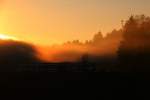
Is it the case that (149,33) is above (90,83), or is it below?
above

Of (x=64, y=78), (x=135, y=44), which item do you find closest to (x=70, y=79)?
(x=64, y=78)

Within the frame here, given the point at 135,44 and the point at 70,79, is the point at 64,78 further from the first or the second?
the point at 135,44

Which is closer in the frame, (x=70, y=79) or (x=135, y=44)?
(x=70, y=79)

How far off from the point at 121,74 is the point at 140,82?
4.90ft

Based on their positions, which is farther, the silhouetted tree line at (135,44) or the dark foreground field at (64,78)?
the silhouetted tree line at (135,44)

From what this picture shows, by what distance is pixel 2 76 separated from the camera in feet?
137

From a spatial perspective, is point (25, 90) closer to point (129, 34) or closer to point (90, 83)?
point (90, 83)

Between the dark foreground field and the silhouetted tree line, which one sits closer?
the dark foreground field

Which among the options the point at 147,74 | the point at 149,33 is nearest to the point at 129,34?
the point at 149,33

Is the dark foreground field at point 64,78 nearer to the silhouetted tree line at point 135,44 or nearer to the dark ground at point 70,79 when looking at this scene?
the dark ground at point 70,79

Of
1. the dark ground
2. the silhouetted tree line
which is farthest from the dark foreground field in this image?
the silhouetted tree line

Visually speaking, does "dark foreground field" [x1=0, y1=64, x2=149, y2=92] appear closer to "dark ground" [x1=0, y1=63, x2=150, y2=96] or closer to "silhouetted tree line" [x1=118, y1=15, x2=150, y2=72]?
"dark ground" [x1=0, y1=63, x2=150, y2=96]

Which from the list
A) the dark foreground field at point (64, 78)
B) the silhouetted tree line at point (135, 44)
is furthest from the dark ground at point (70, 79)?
the silhouetted tree line at point (135, 44)

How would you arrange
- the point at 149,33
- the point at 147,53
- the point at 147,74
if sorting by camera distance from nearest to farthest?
the point at 147,74 → the point at 147,53 → the point at 149,33
